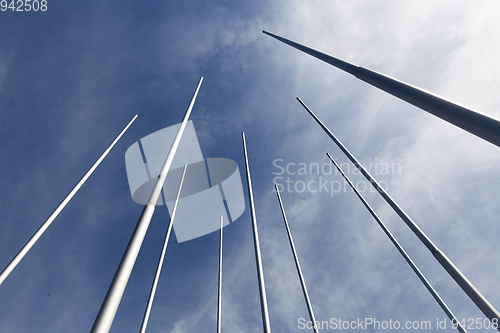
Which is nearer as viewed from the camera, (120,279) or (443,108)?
(443,108)

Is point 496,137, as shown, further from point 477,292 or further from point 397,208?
point 397,208

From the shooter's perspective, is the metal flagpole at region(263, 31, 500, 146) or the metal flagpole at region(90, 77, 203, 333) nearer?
the metal flagpole at region(263, 31, 500, 146)

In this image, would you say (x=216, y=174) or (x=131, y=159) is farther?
(x=216, y=174)

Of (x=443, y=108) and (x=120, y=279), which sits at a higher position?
(x=443, y=108)

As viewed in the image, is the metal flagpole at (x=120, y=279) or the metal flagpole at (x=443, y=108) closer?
the metal flagpole at (x=443, y=108)

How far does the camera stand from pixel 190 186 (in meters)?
20.4

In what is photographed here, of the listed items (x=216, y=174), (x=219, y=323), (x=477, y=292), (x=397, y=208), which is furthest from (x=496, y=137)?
(x=216, y=174)

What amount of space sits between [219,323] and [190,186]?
10.3 m

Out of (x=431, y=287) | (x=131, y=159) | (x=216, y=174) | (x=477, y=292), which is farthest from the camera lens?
(x=216, y=174)

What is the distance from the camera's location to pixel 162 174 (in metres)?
4.71

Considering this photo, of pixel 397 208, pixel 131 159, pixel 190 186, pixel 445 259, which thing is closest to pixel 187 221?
pixel 190 186

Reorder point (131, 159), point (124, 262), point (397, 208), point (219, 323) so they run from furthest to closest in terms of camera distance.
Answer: point (131, 159) → point (219, 323) → point (397, 208) → point (124, 262)

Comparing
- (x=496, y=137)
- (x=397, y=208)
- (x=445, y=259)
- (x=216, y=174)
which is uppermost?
(x=216, y=174)

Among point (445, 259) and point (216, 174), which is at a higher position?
point (216, 174)
